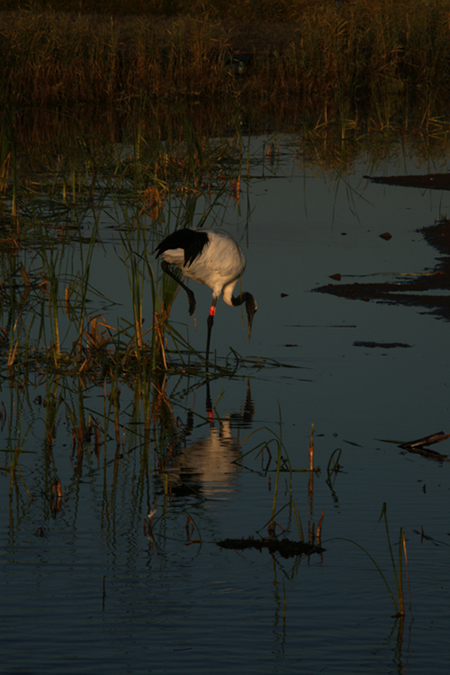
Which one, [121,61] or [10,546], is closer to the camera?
[10,546]

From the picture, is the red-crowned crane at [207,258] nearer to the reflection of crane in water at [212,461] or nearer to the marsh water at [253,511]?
the marsh water at [253,511]

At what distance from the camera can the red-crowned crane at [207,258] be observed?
269 inches

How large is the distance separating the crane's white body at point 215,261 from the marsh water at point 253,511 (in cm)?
37

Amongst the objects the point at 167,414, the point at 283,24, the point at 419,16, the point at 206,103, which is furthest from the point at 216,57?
the point at 167,414

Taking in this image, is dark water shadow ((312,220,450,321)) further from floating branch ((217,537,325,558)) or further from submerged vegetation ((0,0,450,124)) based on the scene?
submerged vegetation ((0,0,450,124))

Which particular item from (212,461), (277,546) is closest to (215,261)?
(212,461)

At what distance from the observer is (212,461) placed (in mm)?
4836

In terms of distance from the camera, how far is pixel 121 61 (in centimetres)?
2127

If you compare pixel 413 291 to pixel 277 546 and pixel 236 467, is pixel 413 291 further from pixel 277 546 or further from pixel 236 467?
pixel 277 546

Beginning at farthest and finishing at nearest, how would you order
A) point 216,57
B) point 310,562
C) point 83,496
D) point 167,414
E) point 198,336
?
point 216,57 → point 198,336 → point 167,414 → point 83,496 → point 310,562

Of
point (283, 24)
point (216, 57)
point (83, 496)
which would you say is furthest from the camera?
point (283, 24)

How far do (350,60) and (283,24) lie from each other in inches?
520

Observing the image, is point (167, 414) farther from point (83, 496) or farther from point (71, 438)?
point (83, 496)

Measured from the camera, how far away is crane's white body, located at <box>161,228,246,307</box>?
700 centimetres
